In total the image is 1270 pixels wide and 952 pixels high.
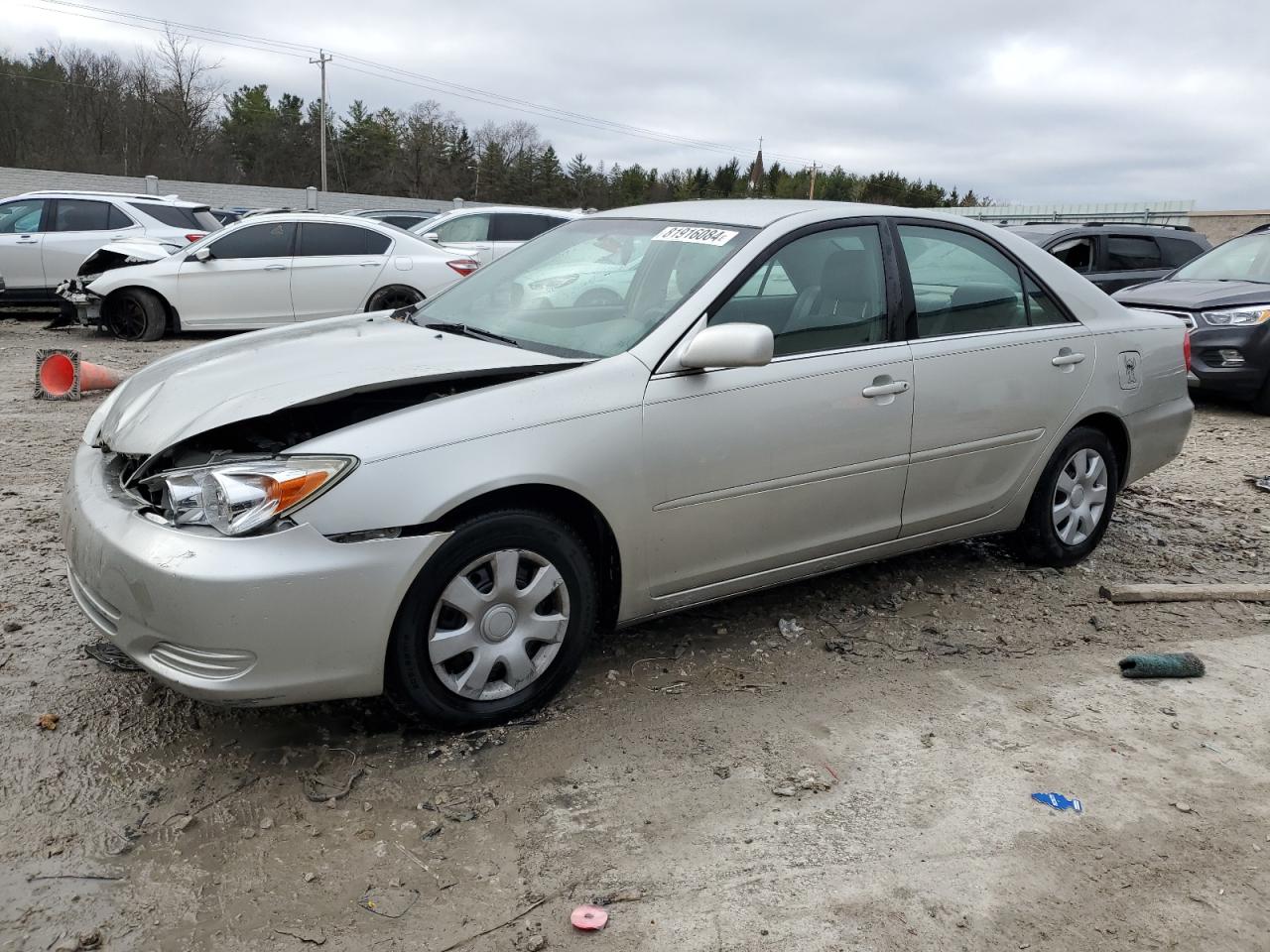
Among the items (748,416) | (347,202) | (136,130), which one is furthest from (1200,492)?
(136,130)

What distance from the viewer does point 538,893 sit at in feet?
8.09

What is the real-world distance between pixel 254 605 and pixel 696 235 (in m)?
2.15

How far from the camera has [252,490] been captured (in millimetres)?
2770

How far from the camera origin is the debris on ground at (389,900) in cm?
240

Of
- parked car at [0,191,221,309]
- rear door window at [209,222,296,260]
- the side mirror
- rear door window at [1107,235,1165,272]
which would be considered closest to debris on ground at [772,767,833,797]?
the side mirror

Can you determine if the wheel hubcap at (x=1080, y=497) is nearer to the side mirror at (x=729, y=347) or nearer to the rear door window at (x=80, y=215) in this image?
the side mirror at (x=729, y=347)

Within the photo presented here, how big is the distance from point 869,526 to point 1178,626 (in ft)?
4.90

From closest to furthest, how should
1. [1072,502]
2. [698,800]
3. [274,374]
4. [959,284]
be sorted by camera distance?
[698,800] → [274,374] → [959,284] → [1072,502]

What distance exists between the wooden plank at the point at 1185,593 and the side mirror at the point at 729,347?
228 centimetres

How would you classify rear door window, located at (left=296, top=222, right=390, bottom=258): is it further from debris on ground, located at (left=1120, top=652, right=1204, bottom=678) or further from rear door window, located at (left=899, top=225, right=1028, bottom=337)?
debris on ground, located at (left=1120, top=652, right=1204, bottom=678)

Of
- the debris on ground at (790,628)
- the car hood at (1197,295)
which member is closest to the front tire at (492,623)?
the debris on ground at (790,628)

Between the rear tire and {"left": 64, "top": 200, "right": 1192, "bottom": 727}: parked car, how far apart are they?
→ 8.24 meters

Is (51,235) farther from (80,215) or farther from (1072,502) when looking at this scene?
(1072,502)

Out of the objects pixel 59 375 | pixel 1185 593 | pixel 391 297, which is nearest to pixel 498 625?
pixel 1185 593
